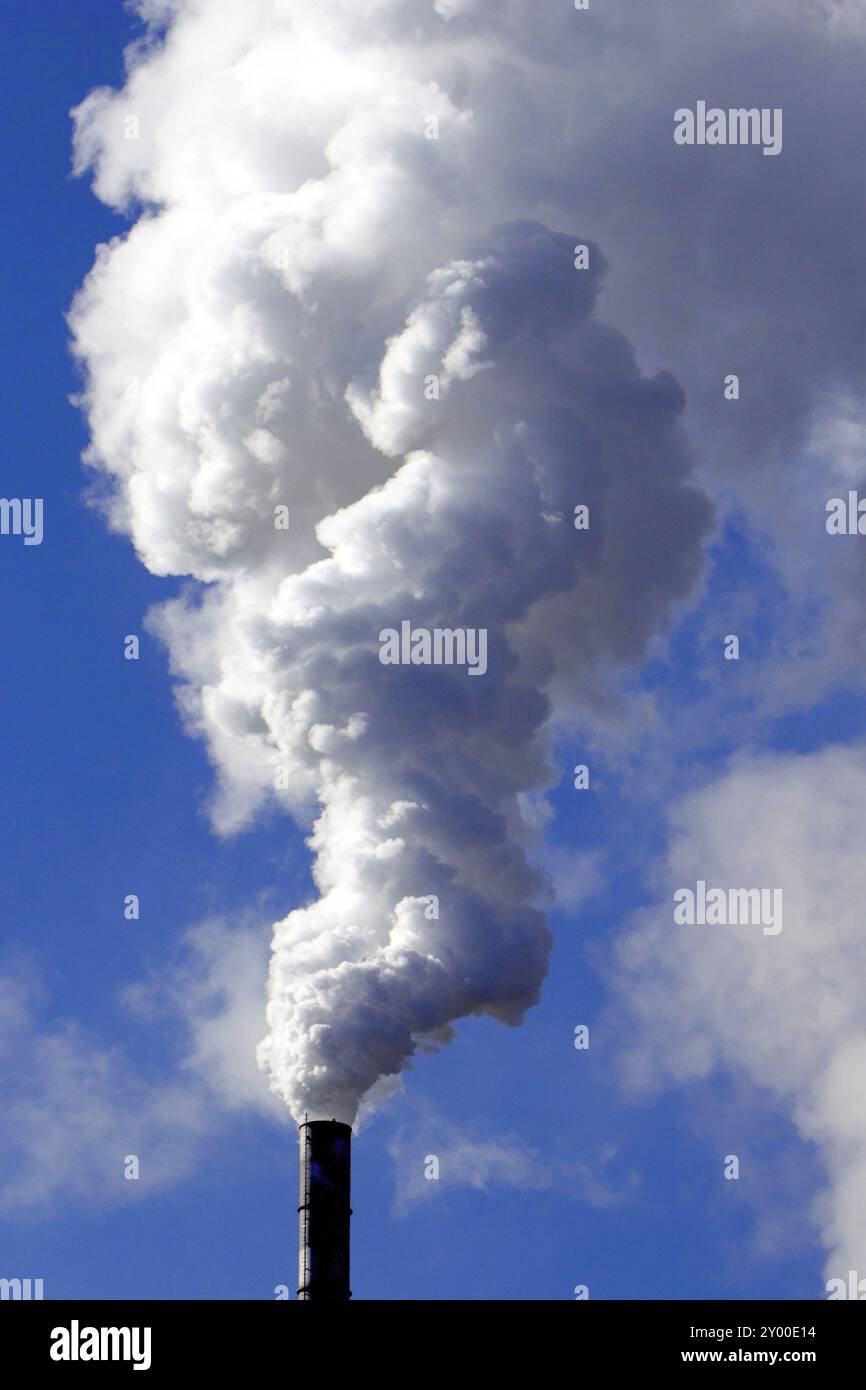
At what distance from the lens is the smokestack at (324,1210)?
241 feet

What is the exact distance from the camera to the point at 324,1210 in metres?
74.7

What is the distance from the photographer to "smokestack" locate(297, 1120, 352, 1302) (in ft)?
241
